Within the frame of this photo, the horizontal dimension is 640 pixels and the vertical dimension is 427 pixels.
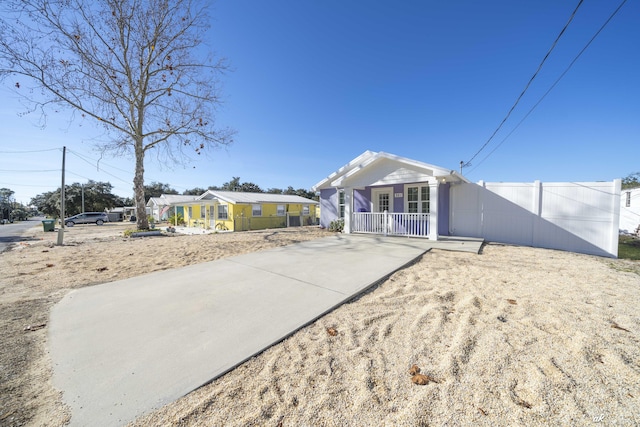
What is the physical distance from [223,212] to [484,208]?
1804 cm

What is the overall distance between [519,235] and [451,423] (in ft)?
33.2

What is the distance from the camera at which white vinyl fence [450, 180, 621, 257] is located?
24.8 ft

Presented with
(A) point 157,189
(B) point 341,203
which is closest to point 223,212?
(B) point 341,203

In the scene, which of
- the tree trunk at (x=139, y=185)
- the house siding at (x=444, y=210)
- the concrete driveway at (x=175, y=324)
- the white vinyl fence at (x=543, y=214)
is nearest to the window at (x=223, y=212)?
the tree trunk at (x=139, y=185)

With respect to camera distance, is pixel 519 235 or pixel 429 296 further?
pixel 519 235

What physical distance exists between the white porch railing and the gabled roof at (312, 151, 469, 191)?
144cm

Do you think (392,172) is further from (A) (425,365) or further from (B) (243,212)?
(B) (243,212)

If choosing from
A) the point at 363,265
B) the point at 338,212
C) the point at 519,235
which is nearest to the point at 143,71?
the point at 338,212

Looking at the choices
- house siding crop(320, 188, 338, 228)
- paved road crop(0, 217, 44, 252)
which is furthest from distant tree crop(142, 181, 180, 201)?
house siding crop(320, 188, 338, 228)

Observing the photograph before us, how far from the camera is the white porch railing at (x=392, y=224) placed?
948 cm

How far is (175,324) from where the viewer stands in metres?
3.03

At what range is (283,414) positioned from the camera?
171 cm

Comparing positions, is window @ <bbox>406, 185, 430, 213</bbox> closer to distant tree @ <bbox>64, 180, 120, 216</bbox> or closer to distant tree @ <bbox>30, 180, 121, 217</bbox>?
distant tree @ <bbox>64, 180, 120, 216</bbox>

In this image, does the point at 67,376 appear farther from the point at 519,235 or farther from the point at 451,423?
the point at 519,235
